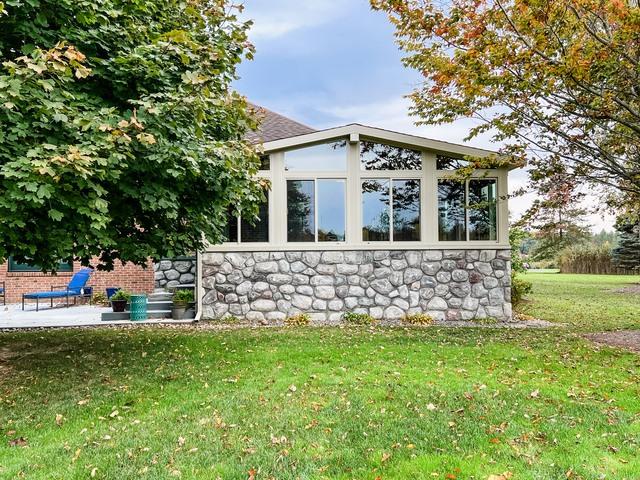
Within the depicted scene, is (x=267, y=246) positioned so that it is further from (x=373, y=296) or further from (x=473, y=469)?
(x=473, y=469)

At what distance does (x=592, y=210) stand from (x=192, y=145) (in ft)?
29.1

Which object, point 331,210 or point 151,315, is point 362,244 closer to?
point 331,210

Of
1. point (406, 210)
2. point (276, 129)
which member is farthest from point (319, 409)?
point (276, 129)

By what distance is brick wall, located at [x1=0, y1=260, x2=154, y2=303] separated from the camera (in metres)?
12.0

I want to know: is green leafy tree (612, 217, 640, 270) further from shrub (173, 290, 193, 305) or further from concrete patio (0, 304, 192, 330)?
concrete patio (0, 304, 192, 330)

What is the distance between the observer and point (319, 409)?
397cm

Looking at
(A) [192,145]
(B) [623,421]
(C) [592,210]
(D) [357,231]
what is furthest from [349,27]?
(B) [623,421]

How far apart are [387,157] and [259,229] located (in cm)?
310

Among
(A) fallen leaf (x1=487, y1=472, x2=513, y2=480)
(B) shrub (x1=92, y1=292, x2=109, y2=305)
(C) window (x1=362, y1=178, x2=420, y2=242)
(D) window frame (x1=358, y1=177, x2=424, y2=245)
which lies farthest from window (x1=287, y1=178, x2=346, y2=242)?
(A) fallen leaf (x1=487, y1=472, x2=513, y2=480)

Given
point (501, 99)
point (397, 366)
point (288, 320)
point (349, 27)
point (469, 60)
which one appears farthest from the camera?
point (349, 27)

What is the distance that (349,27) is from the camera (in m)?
13.2

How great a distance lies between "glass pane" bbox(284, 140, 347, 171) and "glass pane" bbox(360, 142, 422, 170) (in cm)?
A: 42

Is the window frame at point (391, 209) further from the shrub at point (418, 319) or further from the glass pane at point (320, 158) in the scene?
the shrub at point (418, 319)

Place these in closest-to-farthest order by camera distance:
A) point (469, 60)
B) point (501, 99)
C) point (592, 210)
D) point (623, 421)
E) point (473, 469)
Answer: point (473, 469), point (623, 421), point (469, 60), point (501, 99), point (592, 210)
